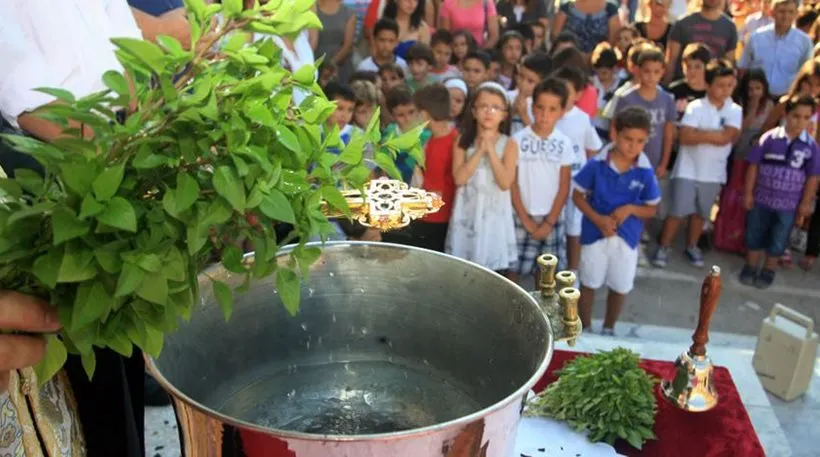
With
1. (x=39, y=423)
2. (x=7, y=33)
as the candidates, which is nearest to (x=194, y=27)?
(x=7, y=33)

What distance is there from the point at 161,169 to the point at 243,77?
5.5 inches

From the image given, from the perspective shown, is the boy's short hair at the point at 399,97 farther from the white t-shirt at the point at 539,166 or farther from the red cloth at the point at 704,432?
the red cloth at the point at 704,432

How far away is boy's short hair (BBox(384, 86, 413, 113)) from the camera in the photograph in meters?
3.99

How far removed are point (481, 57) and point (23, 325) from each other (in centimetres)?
408

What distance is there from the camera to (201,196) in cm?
88

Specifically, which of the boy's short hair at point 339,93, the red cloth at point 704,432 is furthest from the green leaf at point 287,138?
the boy's short hair at point 339,93

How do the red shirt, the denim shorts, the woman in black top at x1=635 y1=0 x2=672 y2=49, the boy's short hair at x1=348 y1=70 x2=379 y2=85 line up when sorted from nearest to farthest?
the red shirt, the boy's short hair at x1=348 y1=70 x2=379 y2=85, the denim shorts, the woman in black top at x1=635 y1=0 x2=672 y2=49

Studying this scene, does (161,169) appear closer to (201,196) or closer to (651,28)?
(201,196)

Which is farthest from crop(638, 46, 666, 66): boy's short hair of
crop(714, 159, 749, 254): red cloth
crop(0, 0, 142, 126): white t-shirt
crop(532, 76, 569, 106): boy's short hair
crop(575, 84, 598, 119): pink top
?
crop(0, 0, 142, 126): white t-shirt

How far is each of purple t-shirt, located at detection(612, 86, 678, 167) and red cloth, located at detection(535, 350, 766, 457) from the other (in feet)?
8.06

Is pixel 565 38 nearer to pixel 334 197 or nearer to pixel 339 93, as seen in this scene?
pixel 339 93

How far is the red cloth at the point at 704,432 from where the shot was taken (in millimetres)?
2199

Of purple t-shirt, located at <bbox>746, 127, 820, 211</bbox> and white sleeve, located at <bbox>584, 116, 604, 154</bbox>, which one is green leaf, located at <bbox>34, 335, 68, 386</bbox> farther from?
purple t-shirt, located at <bbox>746, 127, 820, 211</bbox>

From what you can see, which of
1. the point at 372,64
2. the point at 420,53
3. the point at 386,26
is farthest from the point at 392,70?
the point at 386,26
